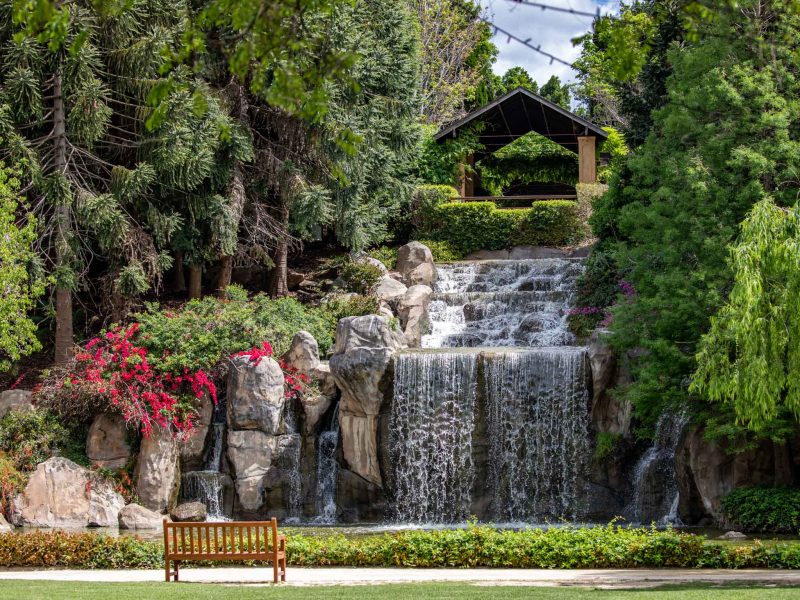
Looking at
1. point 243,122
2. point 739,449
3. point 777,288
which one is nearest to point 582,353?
point 739,449

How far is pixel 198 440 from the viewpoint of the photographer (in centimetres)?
2281

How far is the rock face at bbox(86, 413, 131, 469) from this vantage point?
2239 cm

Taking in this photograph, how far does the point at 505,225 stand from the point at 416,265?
14.7 ft

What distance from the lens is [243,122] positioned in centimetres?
2761

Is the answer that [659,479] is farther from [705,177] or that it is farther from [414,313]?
[414,313]

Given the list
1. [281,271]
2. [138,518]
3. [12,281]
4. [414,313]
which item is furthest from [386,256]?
[138,518]

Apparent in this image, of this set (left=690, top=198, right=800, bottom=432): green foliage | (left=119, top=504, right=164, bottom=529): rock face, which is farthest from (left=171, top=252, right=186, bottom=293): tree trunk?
(left=690, top=198, right=800, bottom=432): green foliage

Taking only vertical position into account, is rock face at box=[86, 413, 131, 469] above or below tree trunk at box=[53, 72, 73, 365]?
below

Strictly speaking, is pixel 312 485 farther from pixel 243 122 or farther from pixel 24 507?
pixel 243 122

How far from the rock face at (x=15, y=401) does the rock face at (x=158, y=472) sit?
121 inches

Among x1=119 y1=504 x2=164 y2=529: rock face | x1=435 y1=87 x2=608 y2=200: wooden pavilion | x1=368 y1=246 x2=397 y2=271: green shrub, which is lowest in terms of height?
x1=119 y1=504 x2=164 y2=529: rock face

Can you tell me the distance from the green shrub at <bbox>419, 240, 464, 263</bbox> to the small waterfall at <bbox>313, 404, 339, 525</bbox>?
10713 millimetres

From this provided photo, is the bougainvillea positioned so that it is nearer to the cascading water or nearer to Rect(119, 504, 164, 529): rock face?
the cascading water

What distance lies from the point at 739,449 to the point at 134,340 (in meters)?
12.9
